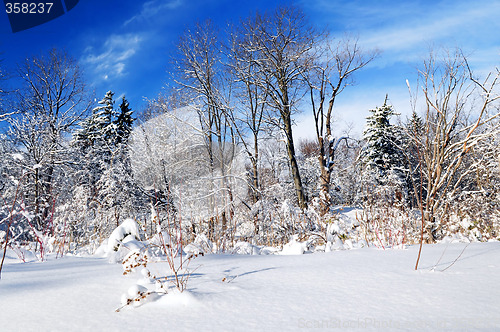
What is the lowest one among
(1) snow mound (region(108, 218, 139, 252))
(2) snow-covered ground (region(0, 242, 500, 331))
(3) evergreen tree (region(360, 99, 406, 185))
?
(2) snow-covered ground (region(0, 242, 500, 331))

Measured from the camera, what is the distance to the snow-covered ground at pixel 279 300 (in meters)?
1.13

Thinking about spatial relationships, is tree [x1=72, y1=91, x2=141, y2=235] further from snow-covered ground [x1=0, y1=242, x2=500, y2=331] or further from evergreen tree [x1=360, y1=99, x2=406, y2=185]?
evergreen tree [x1=360, y1=99, x2=406, y2=185]

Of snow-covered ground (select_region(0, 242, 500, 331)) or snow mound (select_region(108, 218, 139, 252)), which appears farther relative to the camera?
snow mound (select_region(108, 218, 139, 252))

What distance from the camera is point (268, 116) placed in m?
10.1

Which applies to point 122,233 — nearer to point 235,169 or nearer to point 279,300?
point 279,300

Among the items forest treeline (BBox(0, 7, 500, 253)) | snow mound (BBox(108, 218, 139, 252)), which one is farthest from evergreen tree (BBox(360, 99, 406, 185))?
snow mound (BBox(108, 218, 139, 252))

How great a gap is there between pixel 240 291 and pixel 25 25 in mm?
9841

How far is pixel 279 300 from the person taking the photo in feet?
4.47

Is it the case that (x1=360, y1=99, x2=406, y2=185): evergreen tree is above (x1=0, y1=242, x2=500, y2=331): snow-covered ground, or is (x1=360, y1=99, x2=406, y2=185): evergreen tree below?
above

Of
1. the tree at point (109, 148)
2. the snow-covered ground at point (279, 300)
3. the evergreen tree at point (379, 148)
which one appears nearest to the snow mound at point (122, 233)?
the snow-covered ground at point (279, 300)

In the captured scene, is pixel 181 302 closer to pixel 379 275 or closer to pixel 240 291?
pixel 240 291

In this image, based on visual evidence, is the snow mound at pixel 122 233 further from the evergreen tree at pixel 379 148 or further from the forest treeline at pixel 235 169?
the evergreen tree at pixel 379 148

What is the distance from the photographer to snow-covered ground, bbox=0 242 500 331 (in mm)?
1127

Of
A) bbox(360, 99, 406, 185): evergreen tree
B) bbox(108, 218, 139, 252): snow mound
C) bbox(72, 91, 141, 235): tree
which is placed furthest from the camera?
bbox(360, 99, 406, 185): evergreen tree
